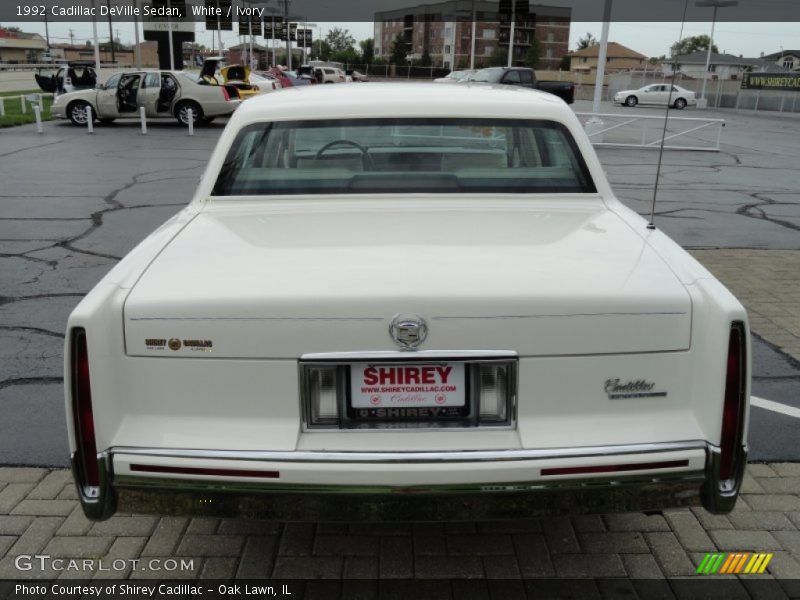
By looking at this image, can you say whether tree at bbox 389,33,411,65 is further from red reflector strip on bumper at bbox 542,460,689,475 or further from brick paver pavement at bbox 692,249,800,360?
red reflector strip on bumper at bbox 542,460,689,475

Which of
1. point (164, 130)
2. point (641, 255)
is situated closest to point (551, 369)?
point (641, 255)

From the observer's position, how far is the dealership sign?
47.5m

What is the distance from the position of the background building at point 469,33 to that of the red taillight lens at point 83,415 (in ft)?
321

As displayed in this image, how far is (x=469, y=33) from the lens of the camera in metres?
105

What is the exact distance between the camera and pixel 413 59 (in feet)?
332

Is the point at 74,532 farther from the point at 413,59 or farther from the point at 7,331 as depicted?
the point at 413,59

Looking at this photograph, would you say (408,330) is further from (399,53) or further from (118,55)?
(118,55)

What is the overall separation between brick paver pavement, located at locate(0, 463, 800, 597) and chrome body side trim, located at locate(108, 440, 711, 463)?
71 cm

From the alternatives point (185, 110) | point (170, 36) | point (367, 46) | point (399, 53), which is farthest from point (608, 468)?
point (367, 46)

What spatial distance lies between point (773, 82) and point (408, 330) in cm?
5406

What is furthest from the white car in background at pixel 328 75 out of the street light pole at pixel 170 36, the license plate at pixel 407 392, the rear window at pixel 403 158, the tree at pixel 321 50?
the tree at pixel 321 50

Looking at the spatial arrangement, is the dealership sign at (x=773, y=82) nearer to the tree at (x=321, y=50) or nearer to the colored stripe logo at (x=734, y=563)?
the colored stripe logo at (x=734, y=563)

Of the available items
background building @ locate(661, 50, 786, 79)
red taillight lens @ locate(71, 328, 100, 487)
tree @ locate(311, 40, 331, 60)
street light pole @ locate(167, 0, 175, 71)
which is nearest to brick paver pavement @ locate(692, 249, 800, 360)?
red taillight lens @ locate(71, 328, 100, 487)

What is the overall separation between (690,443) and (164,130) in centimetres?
2218
